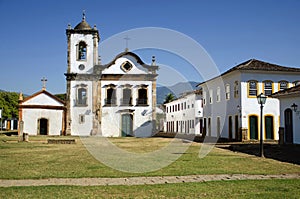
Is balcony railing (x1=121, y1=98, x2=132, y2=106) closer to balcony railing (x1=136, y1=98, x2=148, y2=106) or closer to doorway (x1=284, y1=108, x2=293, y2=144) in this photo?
balcony railing (x1=136, y1=98, x2=148, y2=106)

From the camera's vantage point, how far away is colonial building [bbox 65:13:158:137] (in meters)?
31.5

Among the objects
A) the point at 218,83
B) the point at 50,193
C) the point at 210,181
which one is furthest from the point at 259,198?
the point at 218,83

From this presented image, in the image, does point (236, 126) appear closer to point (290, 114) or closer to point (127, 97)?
point (290, 114)

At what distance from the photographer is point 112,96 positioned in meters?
32.0

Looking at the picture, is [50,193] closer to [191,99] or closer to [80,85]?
[80,85]

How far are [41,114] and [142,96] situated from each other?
9504 mm

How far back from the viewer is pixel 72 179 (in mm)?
7926

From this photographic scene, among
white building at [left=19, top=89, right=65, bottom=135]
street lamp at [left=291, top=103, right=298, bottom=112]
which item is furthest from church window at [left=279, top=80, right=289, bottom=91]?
white building at [left=19, top=89, right=65, bottom=135]

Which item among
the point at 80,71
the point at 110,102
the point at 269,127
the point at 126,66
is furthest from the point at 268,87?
the point at 80,71

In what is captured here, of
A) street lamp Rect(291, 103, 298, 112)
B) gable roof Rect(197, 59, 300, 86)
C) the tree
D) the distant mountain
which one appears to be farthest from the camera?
the tree

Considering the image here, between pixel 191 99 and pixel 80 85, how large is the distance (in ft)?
47.2

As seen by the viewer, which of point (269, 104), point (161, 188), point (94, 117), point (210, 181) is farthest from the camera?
point (94, 117)

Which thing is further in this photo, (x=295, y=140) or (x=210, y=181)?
(x=295, y=140)

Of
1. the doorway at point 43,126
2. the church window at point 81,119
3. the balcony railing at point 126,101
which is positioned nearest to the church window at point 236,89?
the balcony railing at point 126,101
